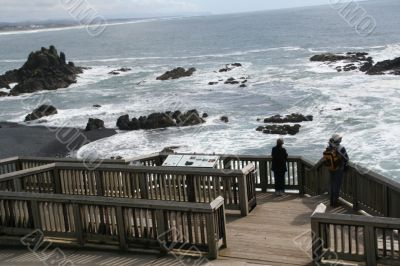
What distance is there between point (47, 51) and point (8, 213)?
3005 inches

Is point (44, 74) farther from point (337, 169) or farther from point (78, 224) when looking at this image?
point (78, 224)

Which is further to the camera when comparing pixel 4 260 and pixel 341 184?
pixel 341 184

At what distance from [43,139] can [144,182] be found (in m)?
29.3

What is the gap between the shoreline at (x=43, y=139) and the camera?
118 feet

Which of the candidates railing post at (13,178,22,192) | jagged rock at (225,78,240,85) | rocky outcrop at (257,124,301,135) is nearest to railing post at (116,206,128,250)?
railing post at (13,178,22,192)

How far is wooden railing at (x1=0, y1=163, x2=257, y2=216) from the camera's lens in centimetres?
1165

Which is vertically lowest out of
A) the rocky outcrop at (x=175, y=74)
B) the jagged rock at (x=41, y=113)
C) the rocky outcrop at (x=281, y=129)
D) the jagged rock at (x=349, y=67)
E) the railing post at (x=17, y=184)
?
the rocky outcrop at (x=281, y=129)

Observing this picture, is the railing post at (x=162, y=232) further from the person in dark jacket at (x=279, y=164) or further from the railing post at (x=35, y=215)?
the person in dark jacket at (x=279, y=164)

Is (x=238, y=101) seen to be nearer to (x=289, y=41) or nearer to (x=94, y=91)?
(x=94, y=91)

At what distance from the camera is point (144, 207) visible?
9.50 m

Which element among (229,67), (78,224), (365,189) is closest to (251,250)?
(78,224)

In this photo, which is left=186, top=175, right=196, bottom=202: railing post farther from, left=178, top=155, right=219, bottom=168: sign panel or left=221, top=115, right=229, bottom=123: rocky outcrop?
left=221, top=115, right=229, bottom=123: rocky outcrop

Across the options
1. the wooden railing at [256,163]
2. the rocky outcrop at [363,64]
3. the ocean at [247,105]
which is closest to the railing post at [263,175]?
the wooden railing at [256,163]

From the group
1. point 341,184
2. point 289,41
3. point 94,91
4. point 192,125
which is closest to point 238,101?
point 192,125
